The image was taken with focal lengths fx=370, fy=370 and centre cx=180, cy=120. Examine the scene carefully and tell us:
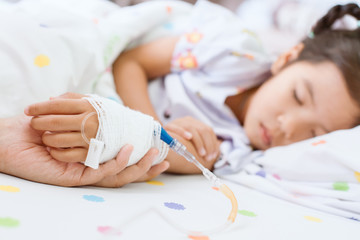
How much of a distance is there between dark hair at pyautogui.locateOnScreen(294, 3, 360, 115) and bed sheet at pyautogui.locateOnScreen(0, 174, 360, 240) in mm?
472

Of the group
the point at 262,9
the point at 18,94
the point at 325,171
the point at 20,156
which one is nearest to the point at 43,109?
the point at 20,156

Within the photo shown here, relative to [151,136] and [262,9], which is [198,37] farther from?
[262,9]

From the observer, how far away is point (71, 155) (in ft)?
1.89

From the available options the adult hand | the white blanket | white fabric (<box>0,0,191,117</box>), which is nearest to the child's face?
the white blanket

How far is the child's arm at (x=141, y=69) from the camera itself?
108cm

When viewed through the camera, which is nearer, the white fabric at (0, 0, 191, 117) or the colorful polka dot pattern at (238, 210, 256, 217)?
the colorful polka dot pattern at (238, 210, 256, 217)

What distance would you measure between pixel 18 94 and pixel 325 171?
656 millimetres

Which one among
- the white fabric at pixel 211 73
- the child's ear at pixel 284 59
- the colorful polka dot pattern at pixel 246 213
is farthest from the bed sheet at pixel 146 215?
the child's ear at pixel 284 59

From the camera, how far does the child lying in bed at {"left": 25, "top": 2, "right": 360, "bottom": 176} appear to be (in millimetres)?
1012

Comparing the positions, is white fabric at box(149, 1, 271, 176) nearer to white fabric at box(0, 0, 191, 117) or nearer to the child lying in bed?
the child lying in bed

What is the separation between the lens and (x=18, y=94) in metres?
0.72

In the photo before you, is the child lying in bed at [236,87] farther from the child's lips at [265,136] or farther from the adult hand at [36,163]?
the adult hand at [36,163]

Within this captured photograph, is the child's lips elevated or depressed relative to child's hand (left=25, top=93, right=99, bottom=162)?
depressed

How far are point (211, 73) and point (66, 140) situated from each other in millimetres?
A: 743
